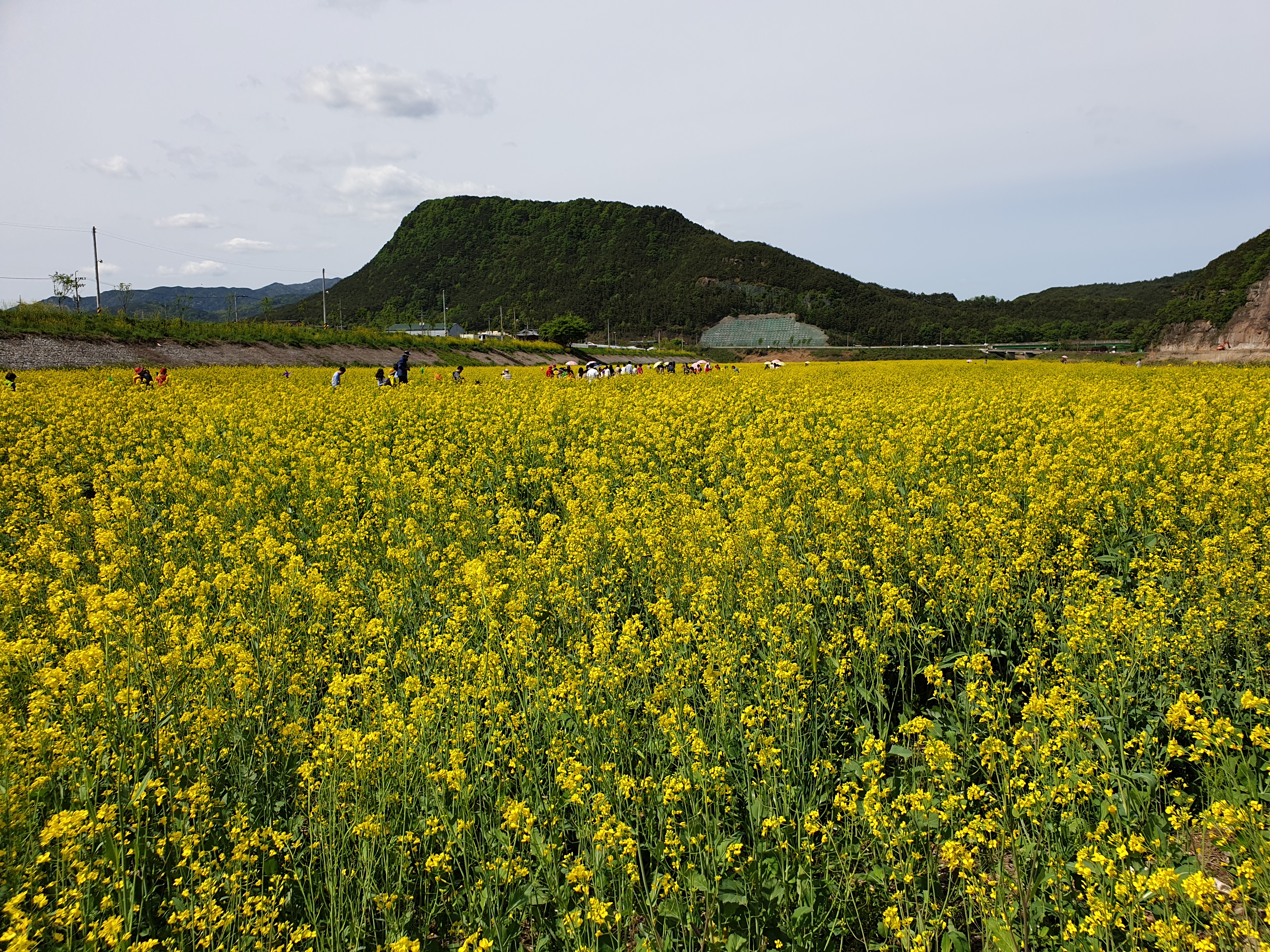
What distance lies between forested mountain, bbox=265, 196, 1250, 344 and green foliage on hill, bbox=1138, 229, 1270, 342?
39.2 metres

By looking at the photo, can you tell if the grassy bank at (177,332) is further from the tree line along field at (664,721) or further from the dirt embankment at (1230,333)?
the dirt embankment at (1230,333)

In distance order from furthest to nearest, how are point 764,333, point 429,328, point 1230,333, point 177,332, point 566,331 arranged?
1. point 764,333
2. point 429,328
3. point 566,331
4. point 1230,333
5. point 177,332

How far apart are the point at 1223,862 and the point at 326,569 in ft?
22.3

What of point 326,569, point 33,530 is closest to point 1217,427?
point 326,569

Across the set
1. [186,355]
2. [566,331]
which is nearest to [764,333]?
[566,331]

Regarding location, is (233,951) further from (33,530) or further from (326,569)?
(33,530)

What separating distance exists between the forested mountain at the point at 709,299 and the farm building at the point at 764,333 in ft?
14.7

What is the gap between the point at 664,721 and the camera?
339 centimetres

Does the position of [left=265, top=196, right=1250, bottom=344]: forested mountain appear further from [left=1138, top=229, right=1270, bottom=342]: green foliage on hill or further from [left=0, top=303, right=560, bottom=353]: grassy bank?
[left=0, top=303, right=560, bottom=353]: grassy bank

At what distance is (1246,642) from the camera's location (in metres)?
4.09

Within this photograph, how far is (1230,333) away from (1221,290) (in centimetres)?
672

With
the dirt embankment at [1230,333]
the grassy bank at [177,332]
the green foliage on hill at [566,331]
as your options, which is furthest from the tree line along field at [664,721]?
the green foliage on hill at [566,331]

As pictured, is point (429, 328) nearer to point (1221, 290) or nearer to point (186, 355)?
point (186, 355)

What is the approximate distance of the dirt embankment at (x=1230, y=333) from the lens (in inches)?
2243
